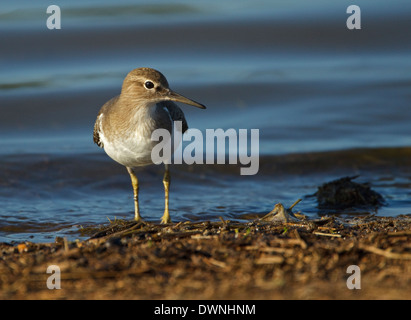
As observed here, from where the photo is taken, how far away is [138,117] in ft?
20.9

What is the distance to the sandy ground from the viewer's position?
389cm

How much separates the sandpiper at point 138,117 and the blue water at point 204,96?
3.89ft

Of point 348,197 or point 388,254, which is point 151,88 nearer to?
point 348,197

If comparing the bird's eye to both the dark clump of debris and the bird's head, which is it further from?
the dark clump of debris

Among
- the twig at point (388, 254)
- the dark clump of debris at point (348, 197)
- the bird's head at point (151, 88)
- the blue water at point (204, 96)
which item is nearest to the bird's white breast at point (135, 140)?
the bird's head at point (151, 88)

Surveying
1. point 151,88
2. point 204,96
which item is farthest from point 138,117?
point 204,96

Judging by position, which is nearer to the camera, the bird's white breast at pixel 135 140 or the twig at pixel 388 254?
the twig at pixel 388 254

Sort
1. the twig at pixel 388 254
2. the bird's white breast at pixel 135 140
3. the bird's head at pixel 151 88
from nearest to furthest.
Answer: the twig at pixel 388 254
the bird's white breast at pixel 135 140
the bird's head at pixel 151 88

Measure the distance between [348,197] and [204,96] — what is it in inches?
201

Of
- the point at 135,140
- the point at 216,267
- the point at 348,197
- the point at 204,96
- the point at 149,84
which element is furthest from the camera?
the point at 204,96

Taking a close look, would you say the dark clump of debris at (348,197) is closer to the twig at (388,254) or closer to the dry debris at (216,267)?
the dry debris at (216,267)

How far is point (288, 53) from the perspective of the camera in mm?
13797

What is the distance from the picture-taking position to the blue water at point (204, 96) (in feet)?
27.7

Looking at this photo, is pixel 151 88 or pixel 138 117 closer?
pixel 138 117
